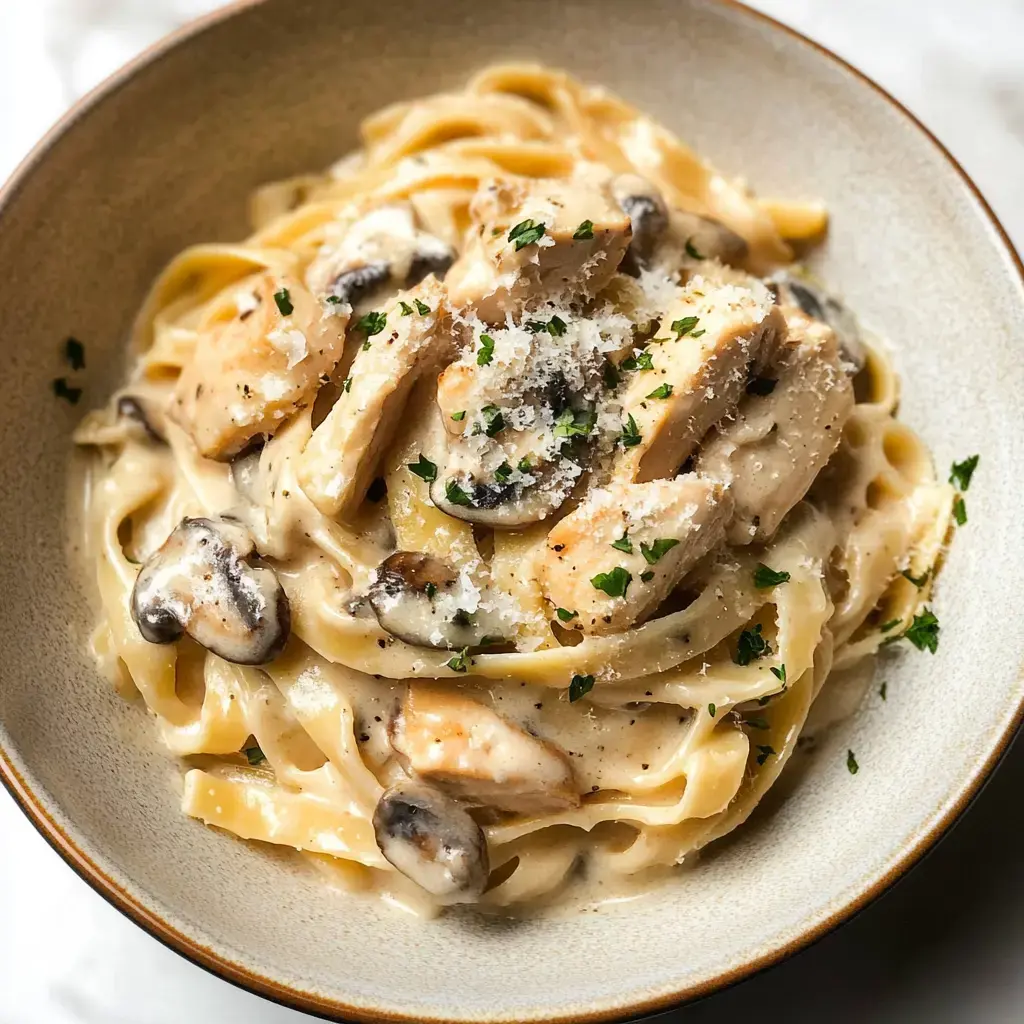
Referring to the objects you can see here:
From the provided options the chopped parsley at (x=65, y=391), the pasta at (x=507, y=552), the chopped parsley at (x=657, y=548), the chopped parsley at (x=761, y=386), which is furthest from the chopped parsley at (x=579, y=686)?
the chopped parsley at (x=65, y=391)

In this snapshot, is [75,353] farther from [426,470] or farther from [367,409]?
[426,470]

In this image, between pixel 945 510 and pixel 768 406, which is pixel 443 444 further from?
pixel 945 510

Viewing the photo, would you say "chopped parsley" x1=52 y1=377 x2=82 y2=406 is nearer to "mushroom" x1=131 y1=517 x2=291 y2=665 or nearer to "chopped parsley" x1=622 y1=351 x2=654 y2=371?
"mushroom" x1=131 y1=517 x2=291 y2=665

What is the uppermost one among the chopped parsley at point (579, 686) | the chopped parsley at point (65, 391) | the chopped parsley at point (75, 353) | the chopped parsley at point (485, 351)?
the chopped parsley at point (485, 351)

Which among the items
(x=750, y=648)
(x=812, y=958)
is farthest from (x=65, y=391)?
(x=812, y=958)

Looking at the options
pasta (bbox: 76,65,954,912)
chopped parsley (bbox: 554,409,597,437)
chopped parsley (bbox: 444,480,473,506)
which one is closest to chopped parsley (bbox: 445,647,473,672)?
pasta (bbox: 76,65,954,912)

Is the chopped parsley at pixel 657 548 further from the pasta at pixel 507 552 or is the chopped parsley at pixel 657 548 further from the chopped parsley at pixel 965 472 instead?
the chopped parsley at pixel 965 472

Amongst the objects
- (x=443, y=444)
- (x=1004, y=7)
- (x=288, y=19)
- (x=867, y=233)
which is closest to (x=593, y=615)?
(x=443, y=444)
